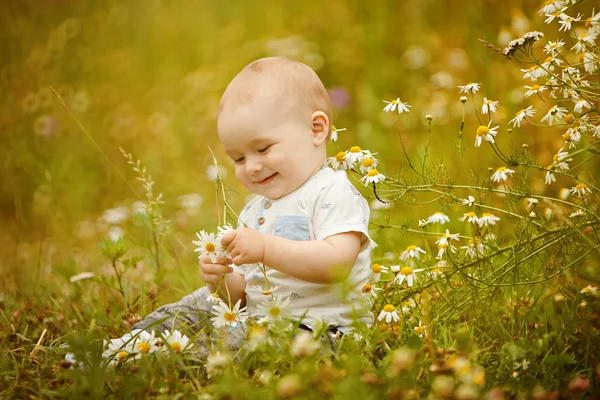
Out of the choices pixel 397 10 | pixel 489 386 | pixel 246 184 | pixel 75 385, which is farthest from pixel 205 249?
pixel 397 10

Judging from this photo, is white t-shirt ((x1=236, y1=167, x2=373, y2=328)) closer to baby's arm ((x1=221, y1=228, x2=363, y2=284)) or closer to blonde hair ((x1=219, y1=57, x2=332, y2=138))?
baby's arm ((x1=221, y1=228, x2=363, y2=284))

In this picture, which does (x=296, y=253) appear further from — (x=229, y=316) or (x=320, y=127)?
(x=320, y=127)

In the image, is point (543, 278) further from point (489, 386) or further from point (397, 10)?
point (397, 10)

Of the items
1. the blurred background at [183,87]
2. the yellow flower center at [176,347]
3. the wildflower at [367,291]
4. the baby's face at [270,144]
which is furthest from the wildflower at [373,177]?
the blurred background at [183,87]

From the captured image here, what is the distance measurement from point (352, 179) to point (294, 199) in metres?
1.35

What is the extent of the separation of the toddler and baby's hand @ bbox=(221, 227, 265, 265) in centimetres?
3

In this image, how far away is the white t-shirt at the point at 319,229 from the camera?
5.57 ft

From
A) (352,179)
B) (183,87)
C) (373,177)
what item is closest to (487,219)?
(373,177)

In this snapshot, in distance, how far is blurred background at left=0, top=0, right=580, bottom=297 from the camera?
3502 mm

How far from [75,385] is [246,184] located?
69 centimetres

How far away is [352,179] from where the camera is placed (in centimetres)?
310

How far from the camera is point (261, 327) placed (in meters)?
1.45

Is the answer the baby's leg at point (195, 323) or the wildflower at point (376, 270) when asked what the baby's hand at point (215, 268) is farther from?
the wildflower at point (376, 270)

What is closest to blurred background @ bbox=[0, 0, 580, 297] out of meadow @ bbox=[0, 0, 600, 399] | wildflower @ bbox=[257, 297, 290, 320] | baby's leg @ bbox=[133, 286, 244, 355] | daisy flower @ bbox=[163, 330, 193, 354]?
meadow @ bbox=[0, 0, 600, 399]
